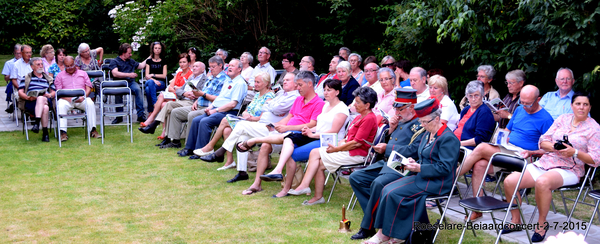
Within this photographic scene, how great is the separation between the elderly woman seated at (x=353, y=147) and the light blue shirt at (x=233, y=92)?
8.40ft

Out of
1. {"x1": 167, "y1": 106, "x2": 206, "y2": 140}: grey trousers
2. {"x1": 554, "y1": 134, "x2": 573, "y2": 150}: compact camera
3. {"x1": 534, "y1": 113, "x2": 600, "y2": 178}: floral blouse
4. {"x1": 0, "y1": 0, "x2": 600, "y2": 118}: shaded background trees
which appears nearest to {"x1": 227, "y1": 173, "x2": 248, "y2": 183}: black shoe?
{"x1": 167, "y1": 106, "x2": 206, "y2": 140}: grey trousers

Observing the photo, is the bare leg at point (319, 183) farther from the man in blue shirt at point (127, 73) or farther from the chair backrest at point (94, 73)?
the chair backrest at point (94, 73)

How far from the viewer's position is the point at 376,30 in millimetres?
13094

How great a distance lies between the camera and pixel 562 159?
4.62 m

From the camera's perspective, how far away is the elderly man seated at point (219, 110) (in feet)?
26.3

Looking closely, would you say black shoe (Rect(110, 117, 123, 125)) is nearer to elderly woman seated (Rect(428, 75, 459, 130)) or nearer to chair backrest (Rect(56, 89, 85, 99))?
chair backrest (Rect(56, 89, 85, 99))

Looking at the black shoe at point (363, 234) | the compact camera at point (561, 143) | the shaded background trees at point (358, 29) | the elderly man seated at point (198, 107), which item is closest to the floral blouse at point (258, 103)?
the elderly man seated at point (198, 107)

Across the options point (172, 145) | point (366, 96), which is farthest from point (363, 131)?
point (172, 145)

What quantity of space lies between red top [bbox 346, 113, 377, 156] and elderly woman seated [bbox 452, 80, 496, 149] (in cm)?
87

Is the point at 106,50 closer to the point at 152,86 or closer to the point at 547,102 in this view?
the point at 152,86

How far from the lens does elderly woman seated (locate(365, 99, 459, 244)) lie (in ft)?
14.2

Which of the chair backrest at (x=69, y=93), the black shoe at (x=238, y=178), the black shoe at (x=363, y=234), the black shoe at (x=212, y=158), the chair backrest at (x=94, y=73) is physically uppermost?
the chair backrest at (x=94, y=73)

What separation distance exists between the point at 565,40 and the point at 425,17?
1954 millimetres

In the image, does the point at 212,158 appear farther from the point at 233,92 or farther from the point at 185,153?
the point at 233,92
